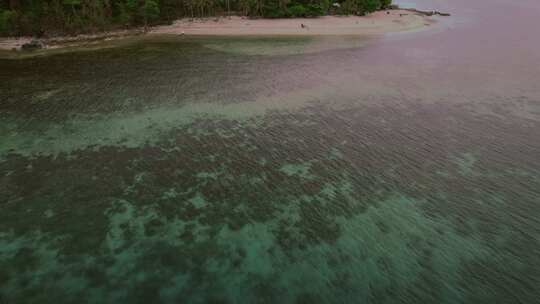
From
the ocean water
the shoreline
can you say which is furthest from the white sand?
the ocean water

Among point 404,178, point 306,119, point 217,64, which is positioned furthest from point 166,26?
point 404,178

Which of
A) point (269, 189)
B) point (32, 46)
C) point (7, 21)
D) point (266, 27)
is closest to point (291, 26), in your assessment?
point (266, 27)

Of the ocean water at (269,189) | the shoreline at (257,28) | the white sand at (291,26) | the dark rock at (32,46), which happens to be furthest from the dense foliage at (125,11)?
the ocean water at (269,189)

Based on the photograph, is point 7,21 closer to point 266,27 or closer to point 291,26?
point 266,27

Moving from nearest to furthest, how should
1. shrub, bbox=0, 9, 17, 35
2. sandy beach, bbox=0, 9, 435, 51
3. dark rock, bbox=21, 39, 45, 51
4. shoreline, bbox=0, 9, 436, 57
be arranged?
1. dark rock, bbox=21, 39, 45, 51
2. shrub, bbox=0, 9, 17, 35
3. shoreline, bbox=0, 9, 436, 57
4. sandy beach, bbox=0, 9, 435, 51

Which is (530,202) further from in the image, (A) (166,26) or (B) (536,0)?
(B) (536,0)

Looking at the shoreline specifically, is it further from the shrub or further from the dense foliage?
the dense foliage
